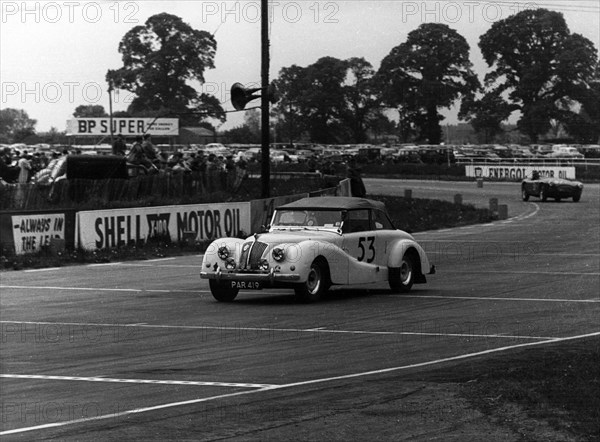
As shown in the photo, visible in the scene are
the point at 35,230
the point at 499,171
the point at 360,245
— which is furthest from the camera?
the point at 499,171

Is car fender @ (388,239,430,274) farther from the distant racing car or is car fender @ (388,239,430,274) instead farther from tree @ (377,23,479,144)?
tree @ (377,23,479,144)

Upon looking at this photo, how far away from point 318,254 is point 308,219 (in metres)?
1.38

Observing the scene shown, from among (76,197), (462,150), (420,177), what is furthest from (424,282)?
(462,150)

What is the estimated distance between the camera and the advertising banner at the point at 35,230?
24.8 meters

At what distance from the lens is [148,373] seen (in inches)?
432

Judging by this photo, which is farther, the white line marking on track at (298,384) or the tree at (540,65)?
the tree at (540,65)

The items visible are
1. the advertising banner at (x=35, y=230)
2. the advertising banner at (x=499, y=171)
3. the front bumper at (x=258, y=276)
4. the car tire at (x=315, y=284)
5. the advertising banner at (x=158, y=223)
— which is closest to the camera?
the front bumper at (x=258, y=276)

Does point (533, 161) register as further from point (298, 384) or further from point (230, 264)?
point (298, 384)

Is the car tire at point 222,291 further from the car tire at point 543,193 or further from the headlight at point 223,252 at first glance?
the car tire at point 543,193

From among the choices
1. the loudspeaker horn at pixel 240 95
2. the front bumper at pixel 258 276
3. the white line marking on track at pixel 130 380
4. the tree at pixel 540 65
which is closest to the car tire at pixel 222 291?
the front bumper at pixel 258 276

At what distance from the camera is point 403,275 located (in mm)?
18859

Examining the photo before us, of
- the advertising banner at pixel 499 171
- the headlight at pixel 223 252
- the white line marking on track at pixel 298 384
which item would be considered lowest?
the white line marking on track at pixel 298 384

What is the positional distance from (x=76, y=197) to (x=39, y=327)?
45.4ft

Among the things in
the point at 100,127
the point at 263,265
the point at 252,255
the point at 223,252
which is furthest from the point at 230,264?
the point at 100,127
